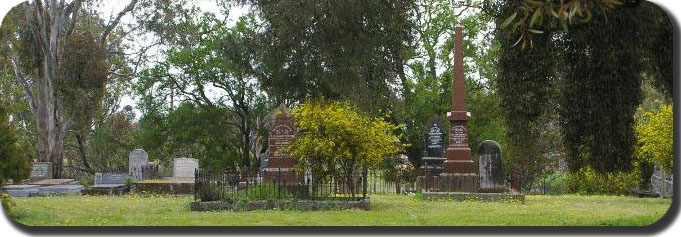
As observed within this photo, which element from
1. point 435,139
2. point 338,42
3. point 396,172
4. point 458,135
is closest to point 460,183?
point 458,135

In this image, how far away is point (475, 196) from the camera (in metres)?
16.8

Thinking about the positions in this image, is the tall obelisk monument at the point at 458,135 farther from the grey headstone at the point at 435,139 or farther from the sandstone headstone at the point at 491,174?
the grey headstone at the point at 435,139

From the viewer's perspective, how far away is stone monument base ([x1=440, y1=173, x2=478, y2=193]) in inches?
713

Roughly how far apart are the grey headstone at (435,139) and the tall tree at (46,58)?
11.1 metres

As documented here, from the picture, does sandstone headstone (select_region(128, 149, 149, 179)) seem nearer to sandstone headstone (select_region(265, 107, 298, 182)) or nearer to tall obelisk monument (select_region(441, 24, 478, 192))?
sandstone headstone (select_region(265, 107, 298, 182))

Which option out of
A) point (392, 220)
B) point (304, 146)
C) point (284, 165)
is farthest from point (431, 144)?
point (392, 220)

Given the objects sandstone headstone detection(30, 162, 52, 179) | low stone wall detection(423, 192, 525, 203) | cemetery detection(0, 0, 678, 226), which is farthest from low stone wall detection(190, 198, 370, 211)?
sandstone headstone detection(30, 162, 52, 179)

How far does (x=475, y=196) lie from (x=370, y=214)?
5.08 m

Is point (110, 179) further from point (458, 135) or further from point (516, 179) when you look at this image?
point (516, 179)

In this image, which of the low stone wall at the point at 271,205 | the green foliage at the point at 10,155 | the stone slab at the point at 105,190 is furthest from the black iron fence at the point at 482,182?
the green foliage at the point at 10,155

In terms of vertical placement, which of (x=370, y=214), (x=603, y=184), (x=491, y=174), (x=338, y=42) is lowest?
(x=370, y=214)

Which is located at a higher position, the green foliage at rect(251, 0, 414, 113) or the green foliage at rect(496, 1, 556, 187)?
the green foliage at rect(251, 0, 414, 113)

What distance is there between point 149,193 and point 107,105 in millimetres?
14436

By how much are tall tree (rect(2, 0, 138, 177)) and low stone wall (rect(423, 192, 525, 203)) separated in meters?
11.7
